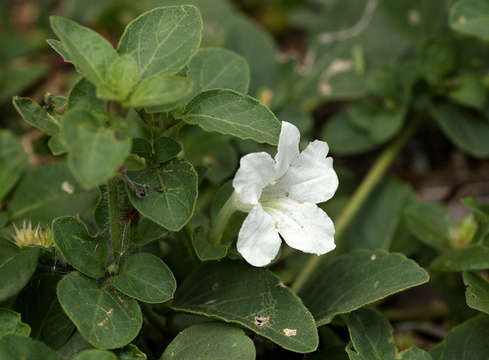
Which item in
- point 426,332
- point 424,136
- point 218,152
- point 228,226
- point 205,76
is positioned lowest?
point 426,332

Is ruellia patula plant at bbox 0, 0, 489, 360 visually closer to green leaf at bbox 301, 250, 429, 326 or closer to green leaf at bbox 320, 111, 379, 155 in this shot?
green leaf at bbox 301, 250, 429, 326

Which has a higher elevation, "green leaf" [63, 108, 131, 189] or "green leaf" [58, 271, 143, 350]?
"green leaf" [63, 108, 131, 189]

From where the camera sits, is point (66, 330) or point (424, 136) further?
point (424, 136)

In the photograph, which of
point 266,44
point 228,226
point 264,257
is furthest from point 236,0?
point 264,257

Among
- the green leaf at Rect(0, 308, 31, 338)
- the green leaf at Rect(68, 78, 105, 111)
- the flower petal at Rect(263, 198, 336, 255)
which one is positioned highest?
the green leaf at Rect(68, 78, 105, 111)

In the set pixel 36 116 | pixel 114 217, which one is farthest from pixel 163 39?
pixel 114 217

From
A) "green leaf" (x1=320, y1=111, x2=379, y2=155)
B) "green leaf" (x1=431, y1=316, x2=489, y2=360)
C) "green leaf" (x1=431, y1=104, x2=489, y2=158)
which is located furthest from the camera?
"green leaf" (x1=320, y1=111, x2=379, y2=155)

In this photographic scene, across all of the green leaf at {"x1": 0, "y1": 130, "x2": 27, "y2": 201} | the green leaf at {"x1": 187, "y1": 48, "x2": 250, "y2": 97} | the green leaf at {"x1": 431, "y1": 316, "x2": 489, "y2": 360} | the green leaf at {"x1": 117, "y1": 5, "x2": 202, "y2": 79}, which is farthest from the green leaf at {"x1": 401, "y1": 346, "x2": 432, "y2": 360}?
the green leaf at {"x1": 0, "y1": 130, "x2": 27, "y2": 201}

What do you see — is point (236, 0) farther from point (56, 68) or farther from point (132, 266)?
point (132, 266)
